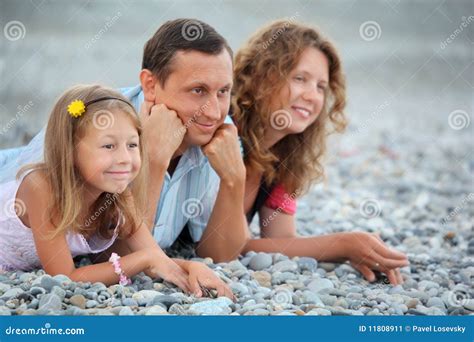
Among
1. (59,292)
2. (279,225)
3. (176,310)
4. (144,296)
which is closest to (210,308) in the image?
(176,310)

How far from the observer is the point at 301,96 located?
10.8 ft

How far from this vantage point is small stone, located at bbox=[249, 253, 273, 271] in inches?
119

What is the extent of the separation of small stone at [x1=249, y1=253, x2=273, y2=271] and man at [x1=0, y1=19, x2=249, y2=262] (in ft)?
0.27

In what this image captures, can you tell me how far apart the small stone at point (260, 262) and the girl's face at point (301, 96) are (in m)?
0.60

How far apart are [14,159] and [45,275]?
672mm

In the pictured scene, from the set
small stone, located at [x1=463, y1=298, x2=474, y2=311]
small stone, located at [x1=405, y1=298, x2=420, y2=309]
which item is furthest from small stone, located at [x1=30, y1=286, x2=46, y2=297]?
small stone, located at [x1=463, y1=298, x2=474, y2=311]

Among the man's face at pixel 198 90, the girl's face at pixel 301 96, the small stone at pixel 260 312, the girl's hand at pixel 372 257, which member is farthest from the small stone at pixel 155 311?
the girl's face at pixel 301 96

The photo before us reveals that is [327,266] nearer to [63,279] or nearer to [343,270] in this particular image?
[343,270]

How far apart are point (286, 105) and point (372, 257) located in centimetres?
77

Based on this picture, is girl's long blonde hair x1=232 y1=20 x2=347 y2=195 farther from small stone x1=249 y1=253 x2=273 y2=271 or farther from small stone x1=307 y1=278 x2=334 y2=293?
small stone x1=307 y1=278 x2=334 y2=293

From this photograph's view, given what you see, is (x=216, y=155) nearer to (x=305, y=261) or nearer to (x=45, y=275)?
(x=305, y=261)
